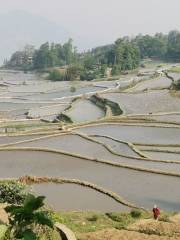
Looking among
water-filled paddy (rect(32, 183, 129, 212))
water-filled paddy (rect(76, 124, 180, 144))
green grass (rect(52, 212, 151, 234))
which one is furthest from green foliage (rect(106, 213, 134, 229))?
water-filled paddy (rect(76, 124, 180, 144))

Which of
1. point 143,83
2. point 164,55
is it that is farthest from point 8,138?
point 164,55

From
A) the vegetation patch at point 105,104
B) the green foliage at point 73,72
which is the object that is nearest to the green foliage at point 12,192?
the vegetation patch at point 105,104

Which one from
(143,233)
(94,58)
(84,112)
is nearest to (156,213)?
(143,233)

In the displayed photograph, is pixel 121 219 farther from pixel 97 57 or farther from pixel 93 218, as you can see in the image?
pixel 97 57

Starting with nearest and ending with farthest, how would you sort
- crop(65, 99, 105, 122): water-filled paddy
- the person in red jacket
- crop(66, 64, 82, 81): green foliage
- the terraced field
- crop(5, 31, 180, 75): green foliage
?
the person in red jacket, the terraced field, crop(65, 99, 105, 122): water-filled paddy, crop(66, 64, 82, 81): green foliage, crop(5, 31, 180, 75): green foliage

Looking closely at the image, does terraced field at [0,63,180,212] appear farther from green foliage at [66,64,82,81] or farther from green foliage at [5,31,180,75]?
green foliage at [5,31,180,75]
